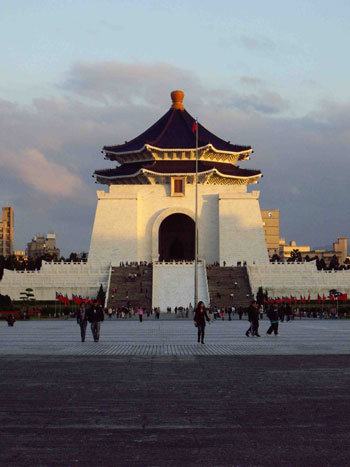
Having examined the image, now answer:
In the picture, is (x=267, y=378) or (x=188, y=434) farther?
(x=267, y=378)

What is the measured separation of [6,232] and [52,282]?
94.3 meters

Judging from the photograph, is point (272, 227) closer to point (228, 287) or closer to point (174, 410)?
point (228, 287)

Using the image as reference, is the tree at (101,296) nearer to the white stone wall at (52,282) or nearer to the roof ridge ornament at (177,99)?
the white stone wall at (52,282)

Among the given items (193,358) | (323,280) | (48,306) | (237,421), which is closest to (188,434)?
(237,421)

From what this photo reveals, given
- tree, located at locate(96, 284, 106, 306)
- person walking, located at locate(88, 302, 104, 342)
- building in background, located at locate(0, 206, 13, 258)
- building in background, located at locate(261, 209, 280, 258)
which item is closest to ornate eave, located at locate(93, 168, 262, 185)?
tree, located at locate(96, 284, 106, 306)

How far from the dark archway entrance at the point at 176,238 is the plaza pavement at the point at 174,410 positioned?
59424 millimetres

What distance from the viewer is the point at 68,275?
58.5m

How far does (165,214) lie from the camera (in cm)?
6819

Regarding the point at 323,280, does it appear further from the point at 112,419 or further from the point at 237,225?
the point at 112,419

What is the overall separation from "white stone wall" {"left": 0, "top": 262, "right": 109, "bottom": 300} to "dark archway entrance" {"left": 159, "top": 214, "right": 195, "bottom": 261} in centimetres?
1759

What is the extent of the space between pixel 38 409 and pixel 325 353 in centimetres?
961

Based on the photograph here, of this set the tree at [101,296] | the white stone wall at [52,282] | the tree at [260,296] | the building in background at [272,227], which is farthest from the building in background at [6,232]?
the tree at [260,296]

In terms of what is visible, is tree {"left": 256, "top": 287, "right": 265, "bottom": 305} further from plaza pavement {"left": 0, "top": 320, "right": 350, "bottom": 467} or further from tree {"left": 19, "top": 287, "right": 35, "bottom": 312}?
plaza pavement {"left": 0, "top": 320, "right": 350, "bottom": 467}

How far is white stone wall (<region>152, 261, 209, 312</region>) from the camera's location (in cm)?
5312
